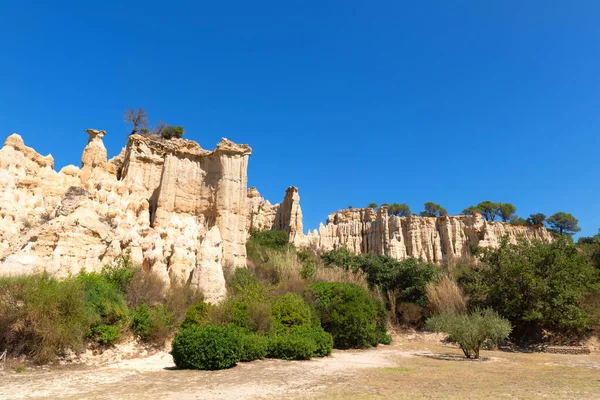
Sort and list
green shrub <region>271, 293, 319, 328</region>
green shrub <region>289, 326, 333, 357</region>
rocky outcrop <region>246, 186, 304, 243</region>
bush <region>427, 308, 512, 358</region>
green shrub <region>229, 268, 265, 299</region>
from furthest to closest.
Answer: rocky outcrop <region>246, 186, 304, 243</region>, green shrub <region>229, 268, 265, 299</region>, green shrub <region>271, 293, 319, 328</region>, bush <region>427, 308, 512, 358</region>, green shrub <region>289, 326, 333, 357</region>

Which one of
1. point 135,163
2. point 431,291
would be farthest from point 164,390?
point 135,163

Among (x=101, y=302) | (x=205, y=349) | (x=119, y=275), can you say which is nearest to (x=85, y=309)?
(x=101, y=302)

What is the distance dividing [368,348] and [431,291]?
795 cm

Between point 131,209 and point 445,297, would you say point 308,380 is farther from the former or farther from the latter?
point 131,209

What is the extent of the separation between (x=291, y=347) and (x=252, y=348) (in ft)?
4.86

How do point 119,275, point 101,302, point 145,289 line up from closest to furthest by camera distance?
point 101,302
point 119,275
point 145,289

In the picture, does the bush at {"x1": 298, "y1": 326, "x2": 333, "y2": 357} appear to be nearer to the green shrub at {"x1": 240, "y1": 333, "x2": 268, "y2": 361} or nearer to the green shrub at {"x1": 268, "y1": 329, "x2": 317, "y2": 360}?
the green shrub at {"x1": 268, "y1": 329, "x2": 317, "y2": 360}

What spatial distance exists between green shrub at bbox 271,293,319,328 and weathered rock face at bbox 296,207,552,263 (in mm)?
33738

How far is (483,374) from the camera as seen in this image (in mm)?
10516

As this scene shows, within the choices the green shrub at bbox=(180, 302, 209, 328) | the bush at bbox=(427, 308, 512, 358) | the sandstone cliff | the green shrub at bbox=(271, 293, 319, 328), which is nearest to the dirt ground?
the bush at bbox=(427, 308, 512, 358)

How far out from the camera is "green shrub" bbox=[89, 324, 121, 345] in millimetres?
13086

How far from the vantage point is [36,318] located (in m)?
11.1

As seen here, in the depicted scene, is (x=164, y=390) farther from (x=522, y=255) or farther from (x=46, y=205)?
(x=522, y=255)

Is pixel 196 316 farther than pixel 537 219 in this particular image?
No
